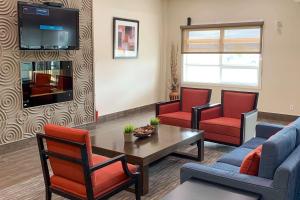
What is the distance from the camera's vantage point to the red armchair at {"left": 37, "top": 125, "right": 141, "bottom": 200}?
2.50m

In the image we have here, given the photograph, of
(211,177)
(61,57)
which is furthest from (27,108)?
(211,177)

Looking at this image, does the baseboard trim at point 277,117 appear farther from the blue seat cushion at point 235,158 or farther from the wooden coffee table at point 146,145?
the blue seat cushion at point 235,158

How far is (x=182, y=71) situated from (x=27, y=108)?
4500mm

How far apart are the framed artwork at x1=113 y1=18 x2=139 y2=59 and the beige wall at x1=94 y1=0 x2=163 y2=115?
12 cm

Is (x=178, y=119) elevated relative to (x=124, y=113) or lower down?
elevated

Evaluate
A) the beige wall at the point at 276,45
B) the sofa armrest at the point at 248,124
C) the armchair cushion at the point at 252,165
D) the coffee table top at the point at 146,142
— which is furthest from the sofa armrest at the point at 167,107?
the armchair cushion at the point at 252,165

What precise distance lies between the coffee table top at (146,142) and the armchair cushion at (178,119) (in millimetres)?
728

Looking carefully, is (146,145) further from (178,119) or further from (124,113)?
(124,113)

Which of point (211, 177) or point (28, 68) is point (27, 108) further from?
point (211, 177)

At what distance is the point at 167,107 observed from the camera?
5.54 metres

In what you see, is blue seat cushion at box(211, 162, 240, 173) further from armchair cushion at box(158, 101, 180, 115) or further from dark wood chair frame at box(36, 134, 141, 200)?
armchair cushion at box(158, 101, 180, 115)

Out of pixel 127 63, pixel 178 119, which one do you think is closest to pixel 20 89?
pixel 178 119

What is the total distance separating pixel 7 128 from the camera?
190 inches

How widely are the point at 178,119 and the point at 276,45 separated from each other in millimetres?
3321
